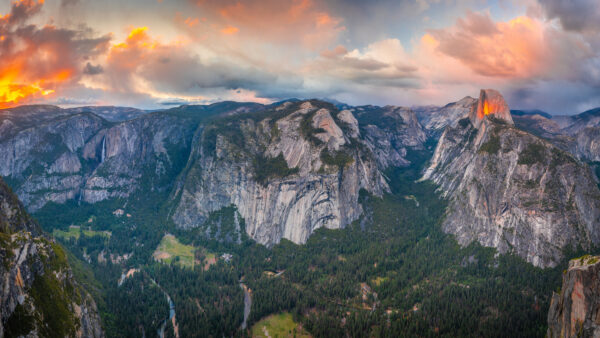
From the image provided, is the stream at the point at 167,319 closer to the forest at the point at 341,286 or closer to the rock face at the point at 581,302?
the forest at the point at 341,286

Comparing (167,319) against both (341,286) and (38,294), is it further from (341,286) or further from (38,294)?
(341,286)

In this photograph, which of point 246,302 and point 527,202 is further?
point 527,202

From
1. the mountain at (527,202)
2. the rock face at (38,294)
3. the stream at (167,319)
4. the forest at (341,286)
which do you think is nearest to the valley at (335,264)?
the stream at (167,319)

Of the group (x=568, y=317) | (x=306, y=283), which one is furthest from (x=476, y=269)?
(x=568, y=317)

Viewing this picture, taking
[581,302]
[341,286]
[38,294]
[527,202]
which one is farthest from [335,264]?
[38,294]

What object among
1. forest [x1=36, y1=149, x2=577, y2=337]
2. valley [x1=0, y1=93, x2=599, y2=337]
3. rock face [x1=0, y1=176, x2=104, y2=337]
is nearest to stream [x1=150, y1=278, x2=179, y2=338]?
valley [x1=0, y1=93, x2=599, y2=337]

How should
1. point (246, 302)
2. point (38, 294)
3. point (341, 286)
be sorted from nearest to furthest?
1. point (38, 294)
2. point (246, 302)
3. point (341, 286)
